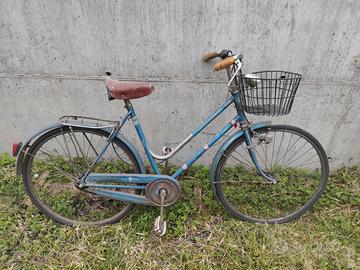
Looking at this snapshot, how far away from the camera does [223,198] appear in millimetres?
2947

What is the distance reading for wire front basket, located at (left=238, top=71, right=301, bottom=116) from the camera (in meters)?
2.28

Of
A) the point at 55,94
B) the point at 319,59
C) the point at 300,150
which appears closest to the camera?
the point at 319,59

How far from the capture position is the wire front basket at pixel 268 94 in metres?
2.28

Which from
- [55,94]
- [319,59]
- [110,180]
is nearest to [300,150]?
[319,59]

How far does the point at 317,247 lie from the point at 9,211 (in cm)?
317

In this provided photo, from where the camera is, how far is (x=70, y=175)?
10.3ft

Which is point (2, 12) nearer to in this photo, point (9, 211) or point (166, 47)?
point (166, 47)

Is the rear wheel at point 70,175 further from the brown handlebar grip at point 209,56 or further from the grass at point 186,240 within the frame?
the brown handlebar grip at point 209,56

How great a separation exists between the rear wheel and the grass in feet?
0.46

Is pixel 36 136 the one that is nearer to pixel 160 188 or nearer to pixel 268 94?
pixel 160 188

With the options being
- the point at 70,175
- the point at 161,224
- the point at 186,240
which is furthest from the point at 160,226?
the point at 70,175

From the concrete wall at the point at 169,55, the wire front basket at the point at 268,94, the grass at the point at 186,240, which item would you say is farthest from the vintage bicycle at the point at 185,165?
the concrete wall at the point at 169,55

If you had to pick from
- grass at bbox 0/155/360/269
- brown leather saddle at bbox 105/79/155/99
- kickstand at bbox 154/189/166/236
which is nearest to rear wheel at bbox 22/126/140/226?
grass at bbox 0/155/360/269

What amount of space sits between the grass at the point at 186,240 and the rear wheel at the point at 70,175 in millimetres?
139
